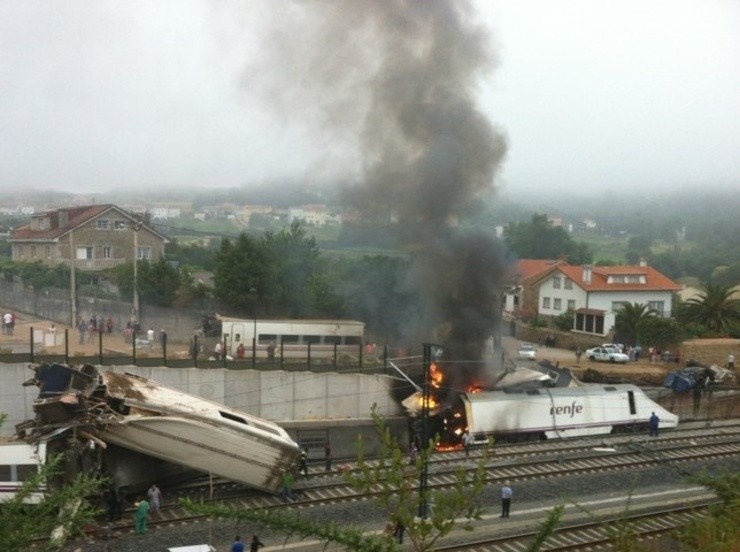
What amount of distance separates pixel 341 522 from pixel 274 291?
80.0ft

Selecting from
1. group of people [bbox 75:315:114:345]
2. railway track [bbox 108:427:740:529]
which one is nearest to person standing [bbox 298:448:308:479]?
railway track [bbox 108:427:740:529]

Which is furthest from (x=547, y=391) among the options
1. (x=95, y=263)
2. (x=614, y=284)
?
(x=95, y=263)

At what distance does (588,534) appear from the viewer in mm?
18094

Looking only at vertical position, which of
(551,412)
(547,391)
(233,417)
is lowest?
(551,412)

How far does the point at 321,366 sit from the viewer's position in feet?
97.6

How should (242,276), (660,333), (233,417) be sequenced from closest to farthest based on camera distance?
(233,417) < (242,276) < (660,333)

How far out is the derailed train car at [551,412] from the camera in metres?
26.7

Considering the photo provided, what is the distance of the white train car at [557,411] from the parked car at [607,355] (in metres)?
9.42

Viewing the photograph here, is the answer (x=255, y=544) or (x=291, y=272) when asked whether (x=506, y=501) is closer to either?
(x=255, y=544)

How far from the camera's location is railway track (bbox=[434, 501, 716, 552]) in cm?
1675

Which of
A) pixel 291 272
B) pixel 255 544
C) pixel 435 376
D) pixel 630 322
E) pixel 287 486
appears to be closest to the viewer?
pixel 255 544

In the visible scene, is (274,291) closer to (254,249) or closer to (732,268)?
(254,249)

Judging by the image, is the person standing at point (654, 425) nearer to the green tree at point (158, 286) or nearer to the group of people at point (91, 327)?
the group of people at point (91, 327)

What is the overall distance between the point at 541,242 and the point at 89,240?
157ft
